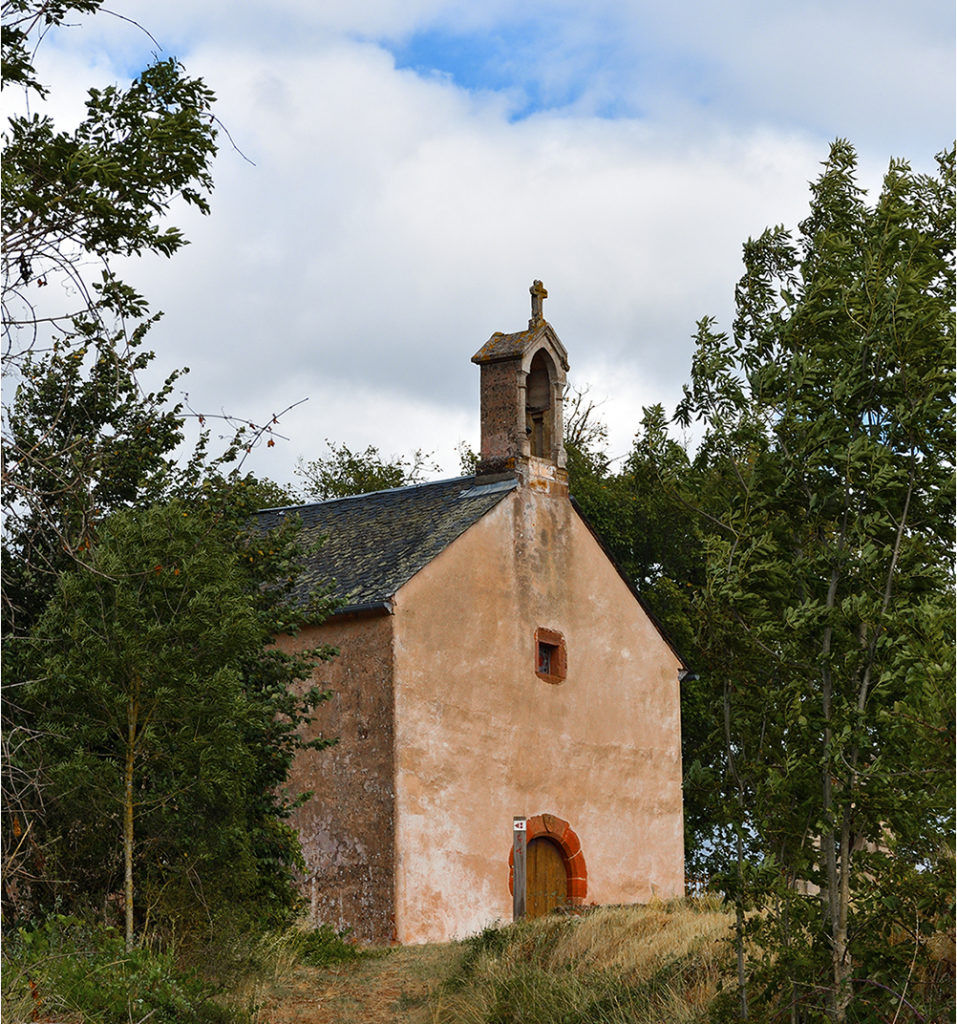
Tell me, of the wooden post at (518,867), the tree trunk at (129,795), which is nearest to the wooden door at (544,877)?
the wooden post at (518,867)

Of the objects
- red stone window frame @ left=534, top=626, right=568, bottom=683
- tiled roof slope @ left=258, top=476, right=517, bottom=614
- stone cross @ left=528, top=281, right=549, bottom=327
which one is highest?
stone cross @ left=528, top=281, right=549, bottom=327

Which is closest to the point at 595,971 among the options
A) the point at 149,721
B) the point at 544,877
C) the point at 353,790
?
the point at 149,721

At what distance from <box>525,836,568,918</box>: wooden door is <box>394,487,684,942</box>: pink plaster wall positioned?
456mm

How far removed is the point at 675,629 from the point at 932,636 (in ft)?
78.2

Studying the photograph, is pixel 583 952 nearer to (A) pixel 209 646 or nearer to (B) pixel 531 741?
(A) pixel 209 646

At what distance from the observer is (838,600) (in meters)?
9.01

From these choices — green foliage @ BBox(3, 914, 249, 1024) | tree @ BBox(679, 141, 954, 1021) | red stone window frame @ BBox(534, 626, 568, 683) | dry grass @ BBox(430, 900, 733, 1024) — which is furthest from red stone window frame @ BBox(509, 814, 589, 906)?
tree @ BBox(679, 141, 954, 1021)

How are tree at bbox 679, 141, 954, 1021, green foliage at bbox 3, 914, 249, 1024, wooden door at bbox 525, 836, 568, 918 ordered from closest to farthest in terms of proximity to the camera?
tree at bbox 679, 141, 954, 1021 → green foliage at bbox 3, 914, 249, 1024 → wooden door at bbox 525, 836, 568, 918

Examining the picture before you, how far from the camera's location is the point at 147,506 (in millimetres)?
15711

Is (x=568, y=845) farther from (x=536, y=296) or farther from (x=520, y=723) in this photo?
(x=536, y=296)

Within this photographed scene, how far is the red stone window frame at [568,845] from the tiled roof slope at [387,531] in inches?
173

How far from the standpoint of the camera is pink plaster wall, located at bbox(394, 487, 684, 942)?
19.5 metres

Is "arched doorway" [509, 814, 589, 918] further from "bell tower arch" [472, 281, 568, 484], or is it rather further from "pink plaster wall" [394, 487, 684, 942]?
"bell tower arch" [472, 281, 568, 484]

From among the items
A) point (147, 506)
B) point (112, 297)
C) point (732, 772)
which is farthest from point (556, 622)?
point (112, 297)
